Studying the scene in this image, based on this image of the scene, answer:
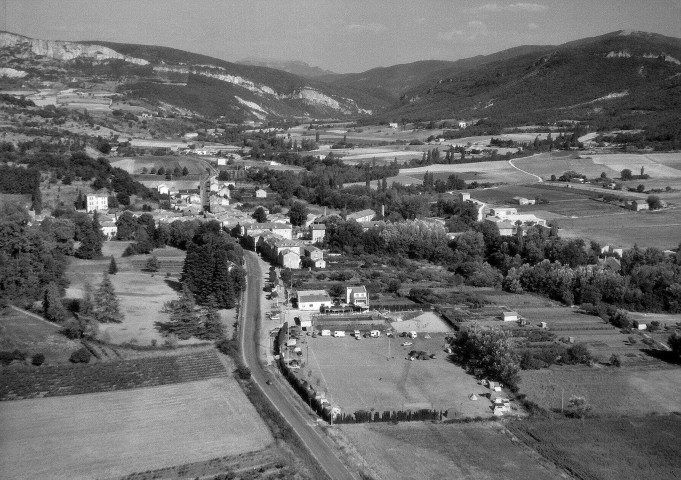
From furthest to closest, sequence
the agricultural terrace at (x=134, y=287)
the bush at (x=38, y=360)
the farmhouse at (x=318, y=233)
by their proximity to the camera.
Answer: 1. the farmhouse at (x=318, y=233)
2. the agricultural terrace at (x=134, y=287)
3. the bush at (x=38, y=360)

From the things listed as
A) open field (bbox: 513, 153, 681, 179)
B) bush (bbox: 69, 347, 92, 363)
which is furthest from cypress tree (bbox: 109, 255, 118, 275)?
open field (bbox: 513, 153, 681, 179)

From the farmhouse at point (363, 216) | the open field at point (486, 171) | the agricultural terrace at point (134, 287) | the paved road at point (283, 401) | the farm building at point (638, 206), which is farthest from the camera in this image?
the open field at point (486, 171)

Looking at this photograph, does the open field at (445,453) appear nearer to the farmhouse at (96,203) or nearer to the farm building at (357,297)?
the farm building at (357,297)

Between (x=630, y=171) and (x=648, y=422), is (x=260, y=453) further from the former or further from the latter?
(x=630, y=171)

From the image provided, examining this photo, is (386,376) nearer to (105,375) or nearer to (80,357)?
(105,375)

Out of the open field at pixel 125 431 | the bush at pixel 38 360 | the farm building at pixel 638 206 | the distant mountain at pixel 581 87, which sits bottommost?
the open field at pixel 125 431

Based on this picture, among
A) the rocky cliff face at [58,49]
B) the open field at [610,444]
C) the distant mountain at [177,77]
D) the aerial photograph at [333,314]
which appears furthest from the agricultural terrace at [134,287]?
the rocky cliff face at [58,49]
